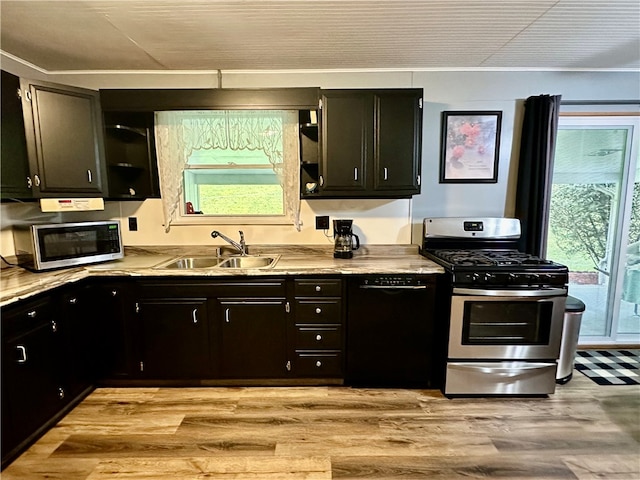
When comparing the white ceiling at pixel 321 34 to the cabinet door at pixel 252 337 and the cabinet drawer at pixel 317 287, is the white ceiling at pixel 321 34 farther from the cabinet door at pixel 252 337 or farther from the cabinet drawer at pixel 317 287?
the cabinet door at pixel 252 337

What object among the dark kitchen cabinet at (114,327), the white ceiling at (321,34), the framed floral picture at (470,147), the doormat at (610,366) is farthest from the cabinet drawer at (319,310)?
the doormat at (610,366)

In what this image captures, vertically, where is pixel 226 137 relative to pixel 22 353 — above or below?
above

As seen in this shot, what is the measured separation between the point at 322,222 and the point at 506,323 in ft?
5.16

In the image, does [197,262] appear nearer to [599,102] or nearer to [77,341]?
[77,341]

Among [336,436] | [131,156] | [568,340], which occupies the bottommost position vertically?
[336,436]

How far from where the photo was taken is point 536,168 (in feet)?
8.87

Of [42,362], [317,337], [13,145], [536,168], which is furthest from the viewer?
[536,168]

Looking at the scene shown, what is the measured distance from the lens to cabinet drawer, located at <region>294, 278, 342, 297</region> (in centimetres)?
239

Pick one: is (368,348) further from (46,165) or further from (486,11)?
(46,165)

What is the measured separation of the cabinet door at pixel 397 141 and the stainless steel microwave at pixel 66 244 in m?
2.06

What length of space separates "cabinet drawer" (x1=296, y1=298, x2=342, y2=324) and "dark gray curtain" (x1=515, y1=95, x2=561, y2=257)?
1.68 meters

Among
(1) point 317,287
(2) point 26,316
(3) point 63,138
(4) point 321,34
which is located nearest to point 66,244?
(2) point 26,316

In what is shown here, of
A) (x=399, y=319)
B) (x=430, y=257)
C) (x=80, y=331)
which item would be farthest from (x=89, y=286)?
(x=430, y=257)

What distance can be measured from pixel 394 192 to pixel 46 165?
2.44 metres
